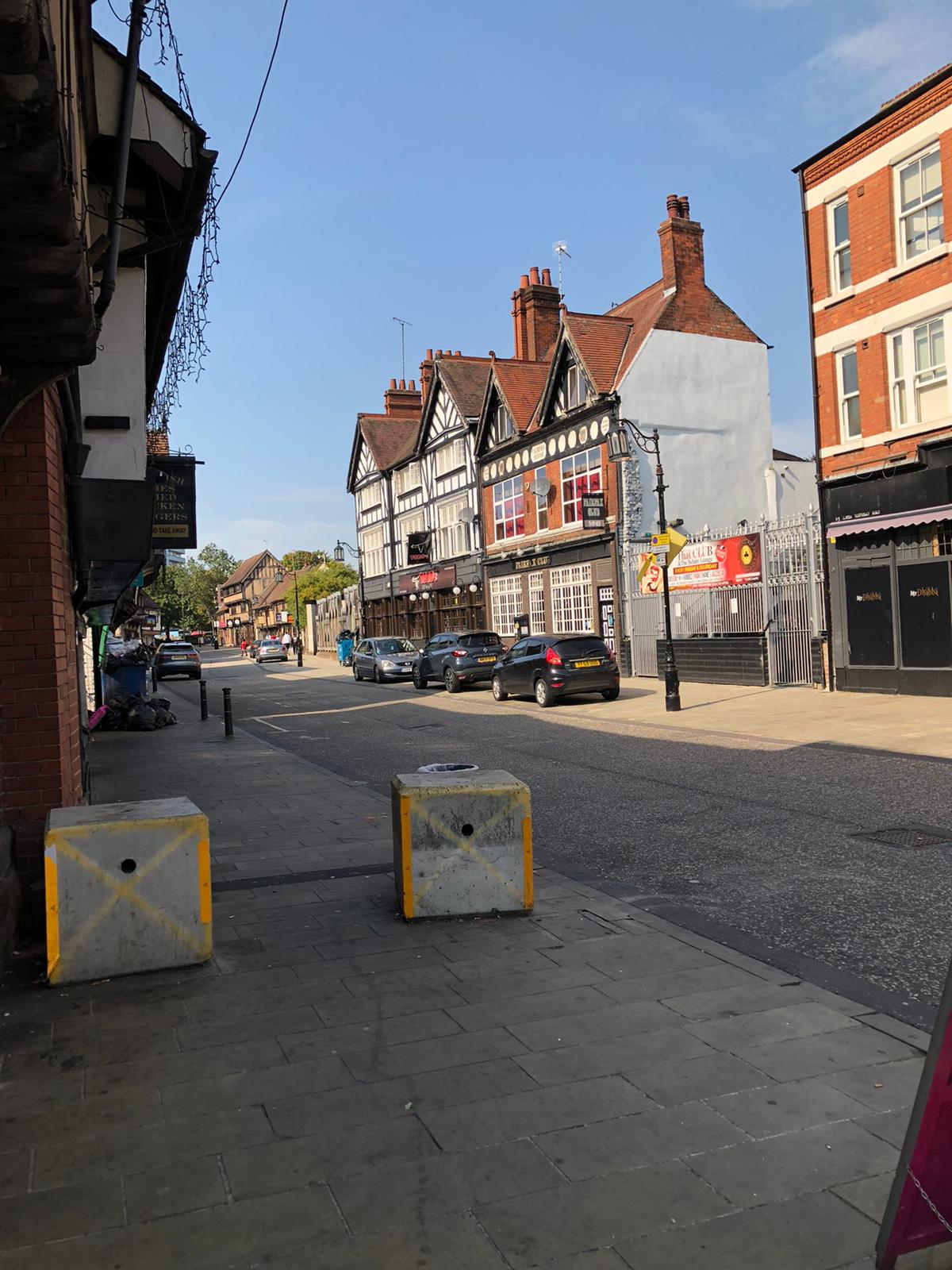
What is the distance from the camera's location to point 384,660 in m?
33.8

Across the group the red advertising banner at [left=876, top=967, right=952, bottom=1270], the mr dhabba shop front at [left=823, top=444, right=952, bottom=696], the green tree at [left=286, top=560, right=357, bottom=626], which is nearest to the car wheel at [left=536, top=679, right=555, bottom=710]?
the mr dhabba shop front at [left=823, top=444, right=952, bottom=696]

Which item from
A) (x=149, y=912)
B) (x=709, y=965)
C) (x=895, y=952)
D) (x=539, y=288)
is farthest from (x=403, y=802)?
(x=539, y=288)

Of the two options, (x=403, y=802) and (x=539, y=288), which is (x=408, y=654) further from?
(x=403, y=802)

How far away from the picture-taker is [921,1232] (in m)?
2.26

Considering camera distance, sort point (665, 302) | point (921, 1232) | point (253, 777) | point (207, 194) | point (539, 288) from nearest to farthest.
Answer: point (921, 1232) < point (207, 194) < point (253, 777) < point (665, 302) < point (539, 288)

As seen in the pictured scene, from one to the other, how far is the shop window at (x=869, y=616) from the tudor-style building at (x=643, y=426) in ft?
30.9

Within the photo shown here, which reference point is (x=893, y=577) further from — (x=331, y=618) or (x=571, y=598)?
(x=331, y=618)

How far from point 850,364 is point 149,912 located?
1891 centimetres

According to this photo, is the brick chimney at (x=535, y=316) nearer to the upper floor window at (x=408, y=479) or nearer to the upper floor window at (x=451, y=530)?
the upper floor window at (x=451, y=530)

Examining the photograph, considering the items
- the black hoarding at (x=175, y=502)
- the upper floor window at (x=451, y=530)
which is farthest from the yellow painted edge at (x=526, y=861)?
the upper floor window at (x=451, y=530)

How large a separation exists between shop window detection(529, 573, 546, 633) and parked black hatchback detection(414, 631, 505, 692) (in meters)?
5.12

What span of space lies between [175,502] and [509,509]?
2207cm

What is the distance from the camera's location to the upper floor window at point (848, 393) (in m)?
19.4

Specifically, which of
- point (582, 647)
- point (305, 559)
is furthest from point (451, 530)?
point (305, 559)
